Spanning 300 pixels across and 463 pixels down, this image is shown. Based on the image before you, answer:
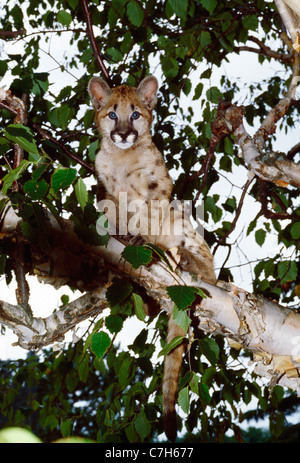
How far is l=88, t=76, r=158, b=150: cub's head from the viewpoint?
3652 millimetres

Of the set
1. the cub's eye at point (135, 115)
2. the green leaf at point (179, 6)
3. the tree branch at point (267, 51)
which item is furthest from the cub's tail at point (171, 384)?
the tree branch at point (267, 51)

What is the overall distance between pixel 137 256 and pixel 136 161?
7.01ft

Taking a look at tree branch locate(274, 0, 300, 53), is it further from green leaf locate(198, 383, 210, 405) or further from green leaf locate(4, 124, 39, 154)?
green leaf locate(198, 383, 210, 405)

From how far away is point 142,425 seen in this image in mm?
3084

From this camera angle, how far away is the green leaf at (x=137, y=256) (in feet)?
5.04

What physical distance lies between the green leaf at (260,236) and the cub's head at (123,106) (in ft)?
5.28

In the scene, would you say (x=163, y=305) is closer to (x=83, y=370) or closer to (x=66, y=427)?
(x=83, y=370)

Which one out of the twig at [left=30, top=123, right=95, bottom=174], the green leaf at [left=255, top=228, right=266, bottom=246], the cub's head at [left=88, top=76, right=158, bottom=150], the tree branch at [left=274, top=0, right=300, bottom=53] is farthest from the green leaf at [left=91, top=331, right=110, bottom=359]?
the green leaf at [left=255, top=228, right=266, bottom=246]

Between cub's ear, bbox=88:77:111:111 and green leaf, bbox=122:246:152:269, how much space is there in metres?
2.42

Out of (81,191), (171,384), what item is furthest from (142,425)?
(81,191)

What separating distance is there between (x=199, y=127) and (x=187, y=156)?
56cm

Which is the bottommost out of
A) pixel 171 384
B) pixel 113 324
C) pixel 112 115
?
pixel 171 384

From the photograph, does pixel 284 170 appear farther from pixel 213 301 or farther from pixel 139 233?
pixel 139 233
